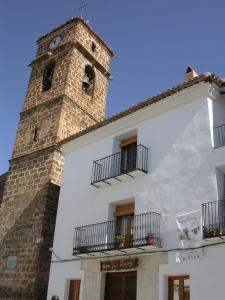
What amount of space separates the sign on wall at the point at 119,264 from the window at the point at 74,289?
1257 millimetres

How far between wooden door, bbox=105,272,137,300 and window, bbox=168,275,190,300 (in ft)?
3.89

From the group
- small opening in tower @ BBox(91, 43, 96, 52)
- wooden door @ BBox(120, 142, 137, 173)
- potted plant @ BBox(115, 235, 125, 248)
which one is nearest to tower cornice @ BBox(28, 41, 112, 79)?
small opening in tower @ BBox(91, 43, 96, 52)

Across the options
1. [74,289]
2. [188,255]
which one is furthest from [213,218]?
[74,289]

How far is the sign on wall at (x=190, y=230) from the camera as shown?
8703mm

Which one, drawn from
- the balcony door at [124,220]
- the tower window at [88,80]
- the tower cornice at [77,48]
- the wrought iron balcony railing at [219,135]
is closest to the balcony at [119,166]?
the balcony door at [124,220]

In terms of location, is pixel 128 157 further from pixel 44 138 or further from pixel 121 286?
pixel 44 138

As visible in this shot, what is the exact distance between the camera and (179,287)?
8734 millimetres

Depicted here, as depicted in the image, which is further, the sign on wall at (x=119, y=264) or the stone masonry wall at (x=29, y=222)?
the stone masonry wall at (x=29, y=222)

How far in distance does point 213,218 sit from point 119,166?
370 cm

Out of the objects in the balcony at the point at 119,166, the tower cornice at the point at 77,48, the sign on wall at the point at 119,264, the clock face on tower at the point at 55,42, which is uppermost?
the clock face on tower at the point at 55,42

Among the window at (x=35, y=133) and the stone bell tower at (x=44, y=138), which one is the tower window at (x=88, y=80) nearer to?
the stone bell tower at (x=44, y=138)

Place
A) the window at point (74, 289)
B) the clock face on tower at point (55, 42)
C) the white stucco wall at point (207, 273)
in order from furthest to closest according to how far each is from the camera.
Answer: the clock face on tower at point (55, 42) → the window at point (74, 289) → the white stucco wall at point (207, 273)

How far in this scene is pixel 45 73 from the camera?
17703 mm

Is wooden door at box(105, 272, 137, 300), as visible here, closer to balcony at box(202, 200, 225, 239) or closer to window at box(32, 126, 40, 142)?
balcony at box(202, 200, 225, 239)
